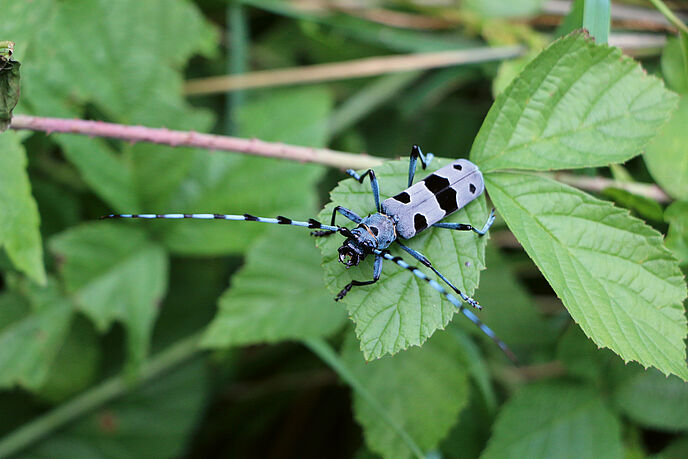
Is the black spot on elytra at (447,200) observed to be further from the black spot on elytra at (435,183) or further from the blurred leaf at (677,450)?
the blurred leaf at (677,450)

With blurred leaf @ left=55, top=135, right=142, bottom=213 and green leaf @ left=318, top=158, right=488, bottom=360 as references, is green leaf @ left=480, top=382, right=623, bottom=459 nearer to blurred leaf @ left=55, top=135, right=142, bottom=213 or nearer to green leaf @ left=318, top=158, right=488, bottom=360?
green leaf @ left=318, top=158, right=488, bottom=360

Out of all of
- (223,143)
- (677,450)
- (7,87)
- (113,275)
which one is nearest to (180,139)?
(223,143)

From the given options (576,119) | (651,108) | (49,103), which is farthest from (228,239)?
(651,108)

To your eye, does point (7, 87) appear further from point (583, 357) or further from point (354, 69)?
point (583, 357)

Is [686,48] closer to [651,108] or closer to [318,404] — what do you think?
[651,108]

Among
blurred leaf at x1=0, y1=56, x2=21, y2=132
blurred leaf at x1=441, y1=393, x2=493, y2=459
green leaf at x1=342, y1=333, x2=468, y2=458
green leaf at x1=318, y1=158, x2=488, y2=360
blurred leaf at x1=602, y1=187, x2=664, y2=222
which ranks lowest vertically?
blurred leaf at x1=441, y1=393, x2=493, y2=459

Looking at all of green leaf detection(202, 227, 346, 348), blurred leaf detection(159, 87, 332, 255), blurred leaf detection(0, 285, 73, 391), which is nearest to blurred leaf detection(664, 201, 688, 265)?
green leaf detection(202, 227, 346, 348)
